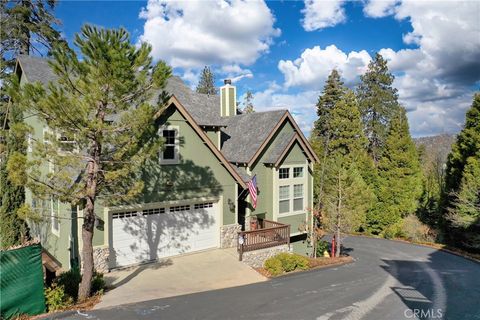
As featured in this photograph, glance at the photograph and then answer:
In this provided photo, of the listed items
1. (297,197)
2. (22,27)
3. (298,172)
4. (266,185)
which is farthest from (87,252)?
(22,27)

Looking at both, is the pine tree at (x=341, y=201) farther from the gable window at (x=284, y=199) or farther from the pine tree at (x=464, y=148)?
the pine tree at (x=464, y=148)

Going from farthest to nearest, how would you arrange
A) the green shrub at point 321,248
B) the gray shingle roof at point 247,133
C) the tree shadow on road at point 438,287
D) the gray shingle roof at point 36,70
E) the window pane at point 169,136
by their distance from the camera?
the green shrub at point 321,248 → the gray shingle roof at point 247,133 → the gray shingle roof at point 36,70 → the window pane at point 169,136 → the tree shadow on road at point 438,287

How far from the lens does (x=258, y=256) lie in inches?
617

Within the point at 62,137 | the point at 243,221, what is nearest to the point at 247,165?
the point at 243,221

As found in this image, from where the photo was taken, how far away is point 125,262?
45.1 ft

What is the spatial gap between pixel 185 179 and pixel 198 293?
5.41 m

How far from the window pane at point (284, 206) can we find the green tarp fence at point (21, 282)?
13113 millimetres

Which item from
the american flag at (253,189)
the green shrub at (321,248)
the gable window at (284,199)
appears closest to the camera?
the american flag at (253,189)

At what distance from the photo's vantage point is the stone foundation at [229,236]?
16.5 metres

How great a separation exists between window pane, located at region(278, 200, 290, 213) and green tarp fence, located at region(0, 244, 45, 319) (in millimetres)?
13113

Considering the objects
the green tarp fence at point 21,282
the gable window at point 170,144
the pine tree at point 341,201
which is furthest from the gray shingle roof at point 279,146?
the green tarp fence at point 21,282

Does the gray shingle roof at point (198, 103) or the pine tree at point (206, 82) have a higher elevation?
the pine tree at point (206, 82)

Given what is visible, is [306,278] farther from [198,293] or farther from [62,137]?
[62,137]

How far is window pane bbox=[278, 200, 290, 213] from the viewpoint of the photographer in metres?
19.7
